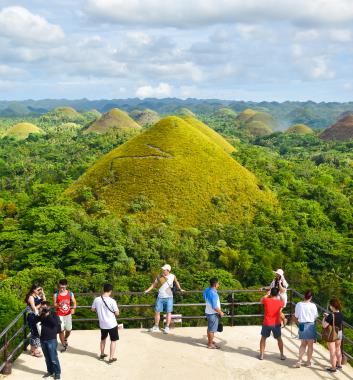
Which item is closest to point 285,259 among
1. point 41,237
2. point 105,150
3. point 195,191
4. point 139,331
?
point 195,191

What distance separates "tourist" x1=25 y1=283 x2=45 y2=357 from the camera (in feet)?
29.8

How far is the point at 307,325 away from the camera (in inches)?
355

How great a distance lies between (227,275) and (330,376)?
62.9 feet

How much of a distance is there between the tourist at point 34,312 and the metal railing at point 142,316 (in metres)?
0.23

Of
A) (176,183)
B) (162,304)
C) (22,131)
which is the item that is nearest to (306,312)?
(162,304)

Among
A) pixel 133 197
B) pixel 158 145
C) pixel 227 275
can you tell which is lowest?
pixel 227 275

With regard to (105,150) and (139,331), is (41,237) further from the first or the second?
(105,150)

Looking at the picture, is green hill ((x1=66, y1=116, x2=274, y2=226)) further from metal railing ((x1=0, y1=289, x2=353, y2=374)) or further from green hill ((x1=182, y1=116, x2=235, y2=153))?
green hill ((x1=182, y1=116, x2=235, y2=153))

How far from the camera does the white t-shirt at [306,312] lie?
9031mm

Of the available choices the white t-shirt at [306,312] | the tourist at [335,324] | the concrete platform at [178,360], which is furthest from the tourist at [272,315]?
the tourist at [335,324]

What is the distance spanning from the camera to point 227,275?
27.8 metres

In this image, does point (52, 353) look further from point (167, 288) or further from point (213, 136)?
point (213, 136)

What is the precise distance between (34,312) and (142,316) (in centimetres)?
755

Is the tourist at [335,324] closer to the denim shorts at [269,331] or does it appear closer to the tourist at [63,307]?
the denim shorts at [269,331]
